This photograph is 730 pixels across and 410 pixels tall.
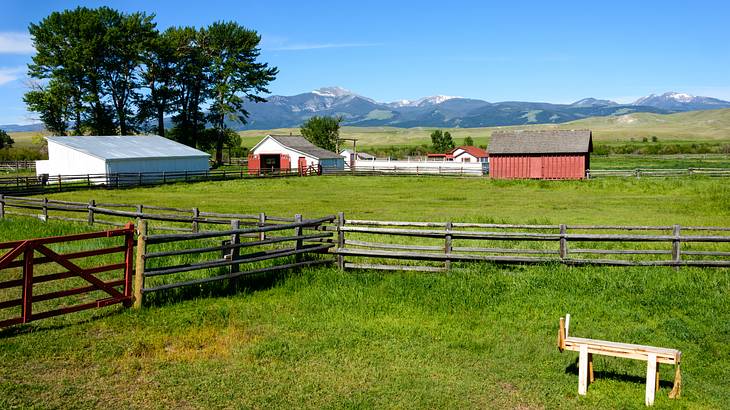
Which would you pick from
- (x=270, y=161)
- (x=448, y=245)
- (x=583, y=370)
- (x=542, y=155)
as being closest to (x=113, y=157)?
(x=270, y=161)

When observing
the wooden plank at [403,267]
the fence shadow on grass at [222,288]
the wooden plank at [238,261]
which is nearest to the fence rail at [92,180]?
the wooden plank at [238,261]

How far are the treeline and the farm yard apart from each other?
6453 centimetres

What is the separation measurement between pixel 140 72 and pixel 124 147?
21.9 m

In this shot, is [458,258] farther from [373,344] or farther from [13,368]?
[13,368]

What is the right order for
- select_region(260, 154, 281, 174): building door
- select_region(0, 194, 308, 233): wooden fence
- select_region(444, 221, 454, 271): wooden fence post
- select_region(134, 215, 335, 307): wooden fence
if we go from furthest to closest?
1. select_region(260, 154, 281, 174): building door
2. select_region(0, 194, 308, 233): wooden fence
3. select_region(444, 221, 454, 271): wooden fence post
4. select_region(134, 215, 335, 307): wooden fence

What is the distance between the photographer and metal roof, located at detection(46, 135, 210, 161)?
54250 millimetres

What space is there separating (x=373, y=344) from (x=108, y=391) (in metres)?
4.03

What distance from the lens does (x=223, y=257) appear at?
1446 centimetres

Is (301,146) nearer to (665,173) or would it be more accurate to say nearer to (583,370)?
(665,173)

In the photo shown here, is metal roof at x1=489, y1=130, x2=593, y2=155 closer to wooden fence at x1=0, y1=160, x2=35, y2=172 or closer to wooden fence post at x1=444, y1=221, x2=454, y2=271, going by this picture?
wooden fence post at x1=444, y1=221, x2=454, y2=271

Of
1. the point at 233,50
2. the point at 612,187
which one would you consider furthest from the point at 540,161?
the point at 233,50

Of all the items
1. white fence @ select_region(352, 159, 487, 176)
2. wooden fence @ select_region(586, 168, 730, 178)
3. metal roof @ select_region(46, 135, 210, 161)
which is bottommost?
wooden fence @ select_region(586, 168, 730, 178)

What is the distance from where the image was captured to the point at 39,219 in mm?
24562

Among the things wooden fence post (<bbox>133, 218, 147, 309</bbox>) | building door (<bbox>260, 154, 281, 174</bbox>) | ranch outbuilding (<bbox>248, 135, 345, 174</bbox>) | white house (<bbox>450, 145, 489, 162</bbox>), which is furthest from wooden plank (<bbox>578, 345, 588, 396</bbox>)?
white house (<bbox>450, 145, 489, 162</bbox>)
